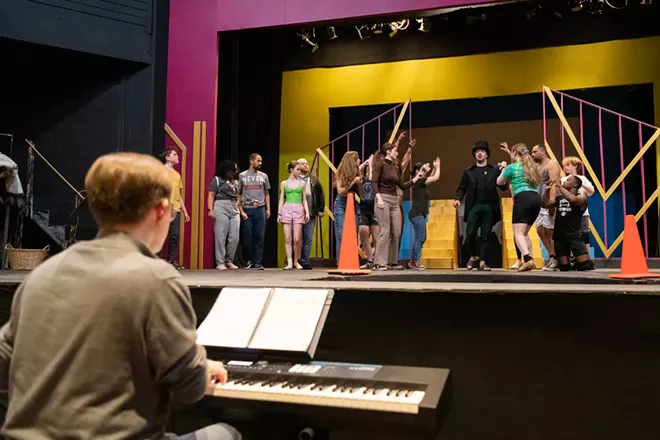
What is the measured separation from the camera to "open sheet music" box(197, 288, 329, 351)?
196 centimetres

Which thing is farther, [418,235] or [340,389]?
[418,235]

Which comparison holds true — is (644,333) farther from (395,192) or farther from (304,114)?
(304,114)

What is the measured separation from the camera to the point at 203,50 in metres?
8.54

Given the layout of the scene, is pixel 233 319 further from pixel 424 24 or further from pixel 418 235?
pixel 424 24

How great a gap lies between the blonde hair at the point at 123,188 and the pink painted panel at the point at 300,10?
683 cm

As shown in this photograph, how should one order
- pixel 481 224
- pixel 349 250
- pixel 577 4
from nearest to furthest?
1. pixel 349 250
2. pixel 481 224
3. pixel 577 4

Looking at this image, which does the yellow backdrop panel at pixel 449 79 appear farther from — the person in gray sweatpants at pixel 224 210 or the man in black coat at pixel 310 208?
the person in gray sweatpants at pixel 224 210

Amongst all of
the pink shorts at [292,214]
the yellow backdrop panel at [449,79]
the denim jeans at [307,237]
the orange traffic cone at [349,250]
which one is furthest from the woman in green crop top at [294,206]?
the yellow backdrop panel at [449,79]

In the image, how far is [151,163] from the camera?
52.8 inches

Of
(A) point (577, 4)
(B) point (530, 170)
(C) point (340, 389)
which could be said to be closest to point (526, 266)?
(B) point (530, 170)

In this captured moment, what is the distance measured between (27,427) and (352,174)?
5464 mm

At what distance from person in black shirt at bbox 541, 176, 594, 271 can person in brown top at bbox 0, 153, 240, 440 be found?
15.5 ft

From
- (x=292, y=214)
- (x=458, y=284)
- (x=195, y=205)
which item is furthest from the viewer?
(x=195, y=205)

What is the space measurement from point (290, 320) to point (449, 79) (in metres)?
9.03
